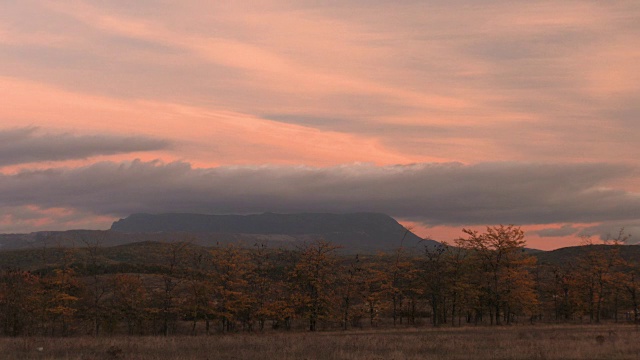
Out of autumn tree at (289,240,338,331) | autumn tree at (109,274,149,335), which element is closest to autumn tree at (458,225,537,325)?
autumn tree at (289,240,338,331)

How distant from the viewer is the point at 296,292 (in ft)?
240

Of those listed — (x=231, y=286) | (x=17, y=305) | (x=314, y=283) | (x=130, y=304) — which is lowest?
(x=130, y=304)

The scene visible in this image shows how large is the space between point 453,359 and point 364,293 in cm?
4622

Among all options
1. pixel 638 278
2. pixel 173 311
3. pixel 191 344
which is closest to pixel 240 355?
pixel 191 344

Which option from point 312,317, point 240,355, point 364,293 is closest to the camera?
point 240,355

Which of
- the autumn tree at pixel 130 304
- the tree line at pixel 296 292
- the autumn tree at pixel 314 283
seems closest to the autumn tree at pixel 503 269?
the tree line at pixel 296 292

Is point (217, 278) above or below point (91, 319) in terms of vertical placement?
above

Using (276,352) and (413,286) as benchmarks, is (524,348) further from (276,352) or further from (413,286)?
(413,286)

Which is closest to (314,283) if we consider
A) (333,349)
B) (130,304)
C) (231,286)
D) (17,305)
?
(231,286)

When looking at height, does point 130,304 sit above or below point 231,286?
below

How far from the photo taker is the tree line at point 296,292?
209 feet

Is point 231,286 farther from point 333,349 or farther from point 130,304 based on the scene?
point 333,349

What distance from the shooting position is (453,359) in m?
31.7

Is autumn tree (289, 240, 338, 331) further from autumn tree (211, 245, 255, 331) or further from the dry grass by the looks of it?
the dry grass
